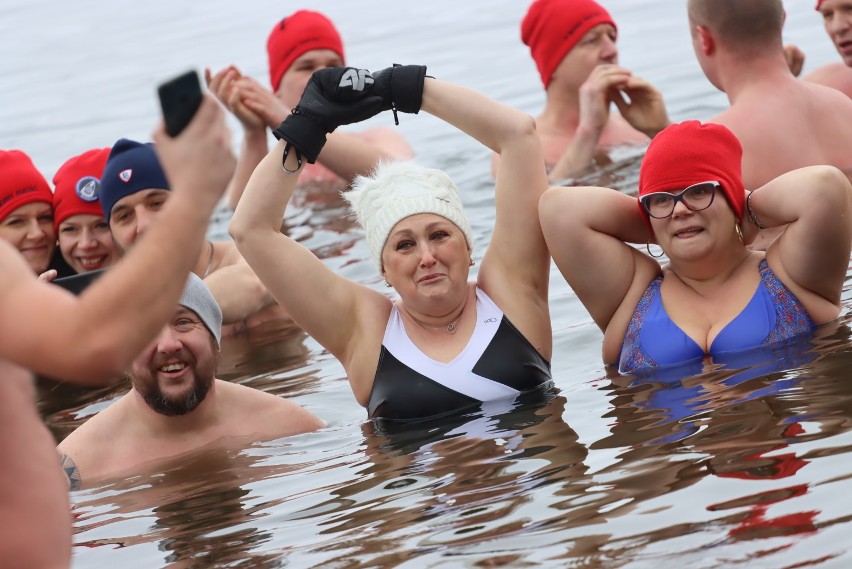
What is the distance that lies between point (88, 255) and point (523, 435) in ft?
11.9

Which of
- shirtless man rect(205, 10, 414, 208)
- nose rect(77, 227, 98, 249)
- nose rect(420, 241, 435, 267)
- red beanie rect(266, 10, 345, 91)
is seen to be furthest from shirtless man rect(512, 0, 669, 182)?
nose rect(420, 241, 435, 267)

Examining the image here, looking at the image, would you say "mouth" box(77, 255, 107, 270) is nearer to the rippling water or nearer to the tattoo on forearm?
the rippling water

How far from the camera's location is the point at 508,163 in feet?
21.9

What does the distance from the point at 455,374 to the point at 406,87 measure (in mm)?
1321

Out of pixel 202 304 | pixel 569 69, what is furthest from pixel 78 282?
pixel 569 69

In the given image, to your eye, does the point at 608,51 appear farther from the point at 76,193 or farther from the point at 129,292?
the point at 129,292

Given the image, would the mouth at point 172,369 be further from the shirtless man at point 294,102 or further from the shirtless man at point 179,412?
the shirtless man at point 294,102

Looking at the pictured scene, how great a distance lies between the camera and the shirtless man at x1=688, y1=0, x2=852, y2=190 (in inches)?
304

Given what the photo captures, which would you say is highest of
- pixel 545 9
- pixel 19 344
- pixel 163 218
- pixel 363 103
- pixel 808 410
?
pixel 545 9

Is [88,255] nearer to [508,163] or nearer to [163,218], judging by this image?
[508,163]

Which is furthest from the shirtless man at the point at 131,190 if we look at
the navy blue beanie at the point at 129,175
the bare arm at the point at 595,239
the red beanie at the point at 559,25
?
the red beanie at the point at 559,25

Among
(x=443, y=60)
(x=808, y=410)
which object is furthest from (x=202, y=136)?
(x=443, y=60)

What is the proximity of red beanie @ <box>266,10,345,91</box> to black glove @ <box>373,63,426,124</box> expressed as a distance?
5.78 meters

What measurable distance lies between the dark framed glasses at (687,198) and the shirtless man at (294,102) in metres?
3.71
